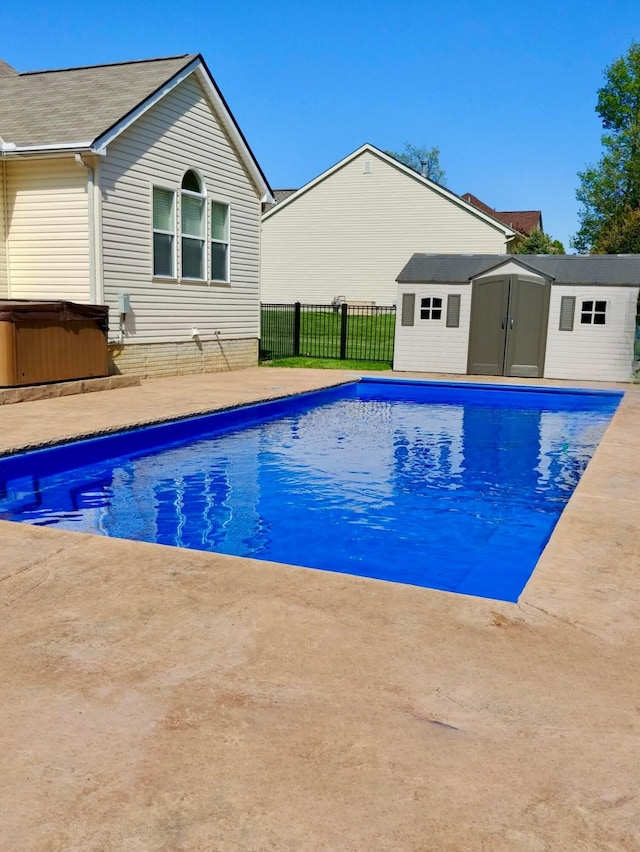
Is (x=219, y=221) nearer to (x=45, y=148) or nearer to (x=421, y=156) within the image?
(x=45, y=148)

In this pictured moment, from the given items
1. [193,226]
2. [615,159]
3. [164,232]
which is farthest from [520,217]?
[164,232]

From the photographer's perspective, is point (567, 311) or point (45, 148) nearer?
point (45, 148)

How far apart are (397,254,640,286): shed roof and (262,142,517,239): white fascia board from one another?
39.2 feet

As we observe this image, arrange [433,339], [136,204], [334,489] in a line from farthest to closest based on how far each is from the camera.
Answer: [433,339]
[136,204]
[334,489]

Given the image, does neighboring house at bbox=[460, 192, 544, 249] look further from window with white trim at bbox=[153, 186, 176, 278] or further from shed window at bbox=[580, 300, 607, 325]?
window with white trim at bbox=[153, 186, 176, 278]

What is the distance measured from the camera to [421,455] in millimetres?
8391

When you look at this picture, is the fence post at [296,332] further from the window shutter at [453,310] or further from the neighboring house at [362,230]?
the neighboring house at [362,230]

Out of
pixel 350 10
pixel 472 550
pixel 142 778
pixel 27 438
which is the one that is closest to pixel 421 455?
pixel 472 550

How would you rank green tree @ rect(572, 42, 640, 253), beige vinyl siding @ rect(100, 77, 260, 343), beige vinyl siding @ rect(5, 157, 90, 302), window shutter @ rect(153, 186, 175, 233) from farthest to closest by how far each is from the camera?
green tree @ rect(572, 42, 640, 253) < window shutter @ rect(153, 186, 175, 233) < beige vinyl siding @ rect(100, 77, 260, 343) < beige vinyl siding @ rect(5, 157, 90, 302)

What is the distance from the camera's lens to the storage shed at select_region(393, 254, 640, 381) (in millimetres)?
14641

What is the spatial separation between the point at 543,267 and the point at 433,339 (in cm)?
A: 267

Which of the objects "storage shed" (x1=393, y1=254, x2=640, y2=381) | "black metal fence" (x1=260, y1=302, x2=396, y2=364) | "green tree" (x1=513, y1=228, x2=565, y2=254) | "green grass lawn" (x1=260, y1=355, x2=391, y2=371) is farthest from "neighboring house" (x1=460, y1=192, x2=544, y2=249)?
"storage shed" (x1=393, y1=254, x2=640, y2=381)

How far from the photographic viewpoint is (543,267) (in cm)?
1498

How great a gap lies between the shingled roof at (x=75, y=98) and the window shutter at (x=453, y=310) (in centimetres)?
683
